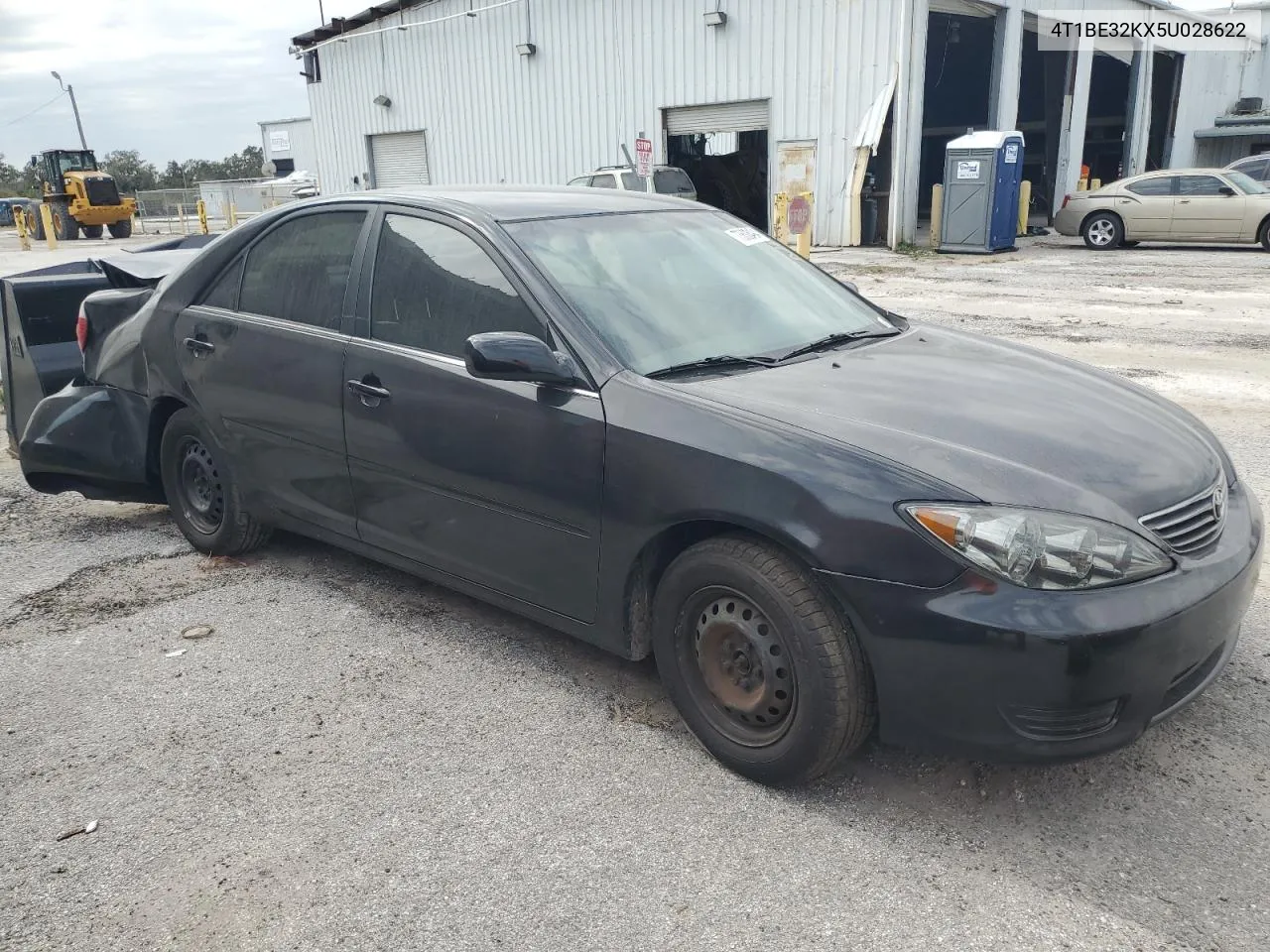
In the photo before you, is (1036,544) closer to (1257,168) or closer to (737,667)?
(737,667)

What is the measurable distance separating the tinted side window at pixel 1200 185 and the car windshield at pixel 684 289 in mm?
16799

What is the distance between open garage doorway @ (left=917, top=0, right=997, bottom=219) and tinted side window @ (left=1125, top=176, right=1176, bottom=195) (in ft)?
34.8

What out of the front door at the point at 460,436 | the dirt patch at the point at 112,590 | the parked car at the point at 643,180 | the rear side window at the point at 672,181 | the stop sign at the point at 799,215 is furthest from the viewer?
the rear side window at the point at 672,181

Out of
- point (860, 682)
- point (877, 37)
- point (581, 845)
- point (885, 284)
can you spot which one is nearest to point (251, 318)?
point (581, 845)

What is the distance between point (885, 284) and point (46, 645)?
12.8 meters

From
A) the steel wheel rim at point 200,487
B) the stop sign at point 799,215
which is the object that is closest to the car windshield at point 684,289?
the steel wheel rim at point 200,487

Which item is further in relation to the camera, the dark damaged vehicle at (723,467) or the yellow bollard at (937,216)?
the yellow bollard at (937,216)

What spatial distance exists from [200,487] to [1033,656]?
371 centimetres

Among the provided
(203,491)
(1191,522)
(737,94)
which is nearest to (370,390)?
(203,491)

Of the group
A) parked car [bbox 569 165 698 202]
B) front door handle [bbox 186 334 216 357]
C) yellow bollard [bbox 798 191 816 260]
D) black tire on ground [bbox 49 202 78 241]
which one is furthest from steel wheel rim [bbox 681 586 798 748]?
black tire on ground [bbox 49 202 78 241]

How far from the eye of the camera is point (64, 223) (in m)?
34.0

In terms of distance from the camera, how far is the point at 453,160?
2709 cm

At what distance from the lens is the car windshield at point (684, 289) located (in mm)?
3199

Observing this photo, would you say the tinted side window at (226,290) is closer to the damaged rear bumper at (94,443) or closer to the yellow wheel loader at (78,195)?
the damaged rear bumper at (94,443)
